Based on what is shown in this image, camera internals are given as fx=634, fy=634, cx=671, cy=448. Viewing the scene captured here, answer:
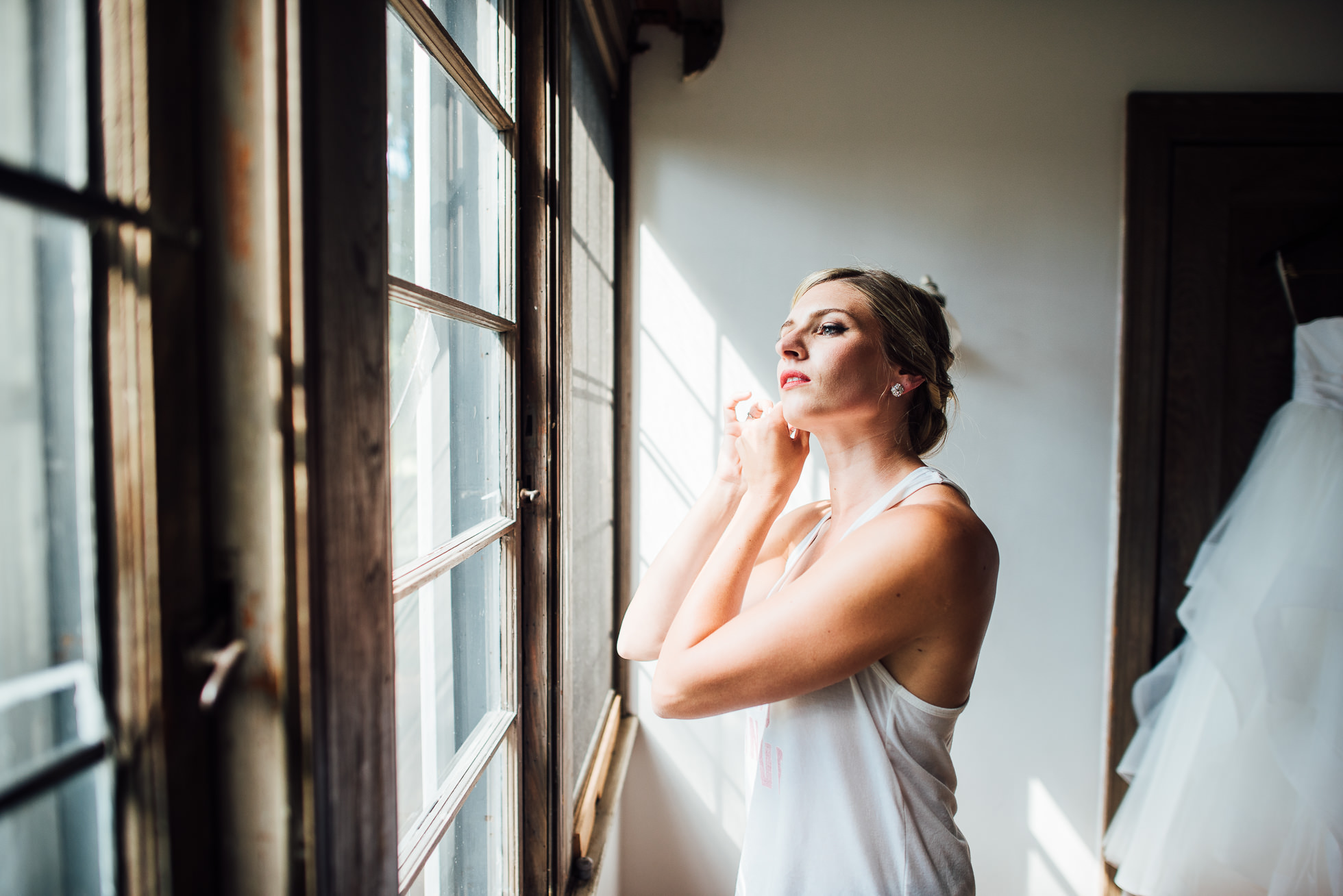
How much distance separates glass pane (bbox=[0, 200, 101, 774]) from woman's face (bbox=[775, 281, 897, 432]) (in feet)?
2.44

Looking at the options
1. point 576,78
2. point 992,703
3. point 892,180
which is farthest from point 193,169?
point 992,703

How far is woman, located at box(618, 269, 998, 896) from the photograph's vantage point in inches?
28.2

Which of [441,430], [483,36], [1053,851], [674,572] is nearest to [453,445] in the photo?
[441,430]

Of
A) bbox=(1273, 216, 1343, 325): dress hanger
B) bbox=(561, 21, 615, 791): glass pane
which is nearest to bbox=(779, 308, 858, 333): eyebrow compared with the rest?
bbox=(561, 21, 615, 791): glass pane

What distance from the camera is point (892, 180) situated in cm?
181

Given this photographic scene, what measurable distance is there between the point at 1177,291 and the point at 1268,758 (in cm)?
121

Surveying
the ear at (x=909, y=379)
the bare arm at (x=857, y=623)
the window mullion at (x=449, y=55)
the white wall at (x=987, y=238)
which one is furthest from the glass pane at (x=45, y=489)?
the white wall at (x=987, y=238)

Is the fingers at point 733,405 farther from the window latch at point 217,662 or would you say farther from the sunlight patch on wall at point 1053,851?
the sunlight patch on wall at point 1053,851

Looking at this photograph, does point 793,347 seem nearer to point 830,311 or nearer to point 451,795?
point 830,311

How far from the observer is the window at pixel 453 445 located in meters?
0.65

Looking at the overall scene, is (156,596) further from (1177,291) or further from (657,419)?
(1177,291)

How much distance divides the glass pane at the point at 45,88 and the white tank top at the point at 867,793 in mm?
790

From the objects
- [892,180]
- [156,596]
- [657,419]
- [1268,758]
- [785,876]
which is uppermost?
[892,180]

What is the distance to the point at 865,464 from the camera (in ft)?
3.04
